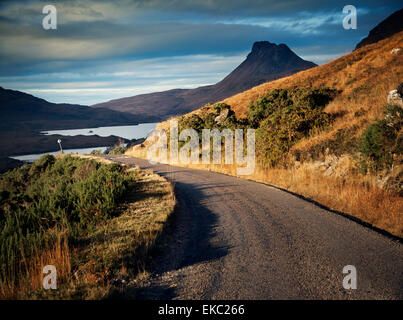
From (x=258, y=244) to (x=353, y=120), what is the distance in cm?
1012

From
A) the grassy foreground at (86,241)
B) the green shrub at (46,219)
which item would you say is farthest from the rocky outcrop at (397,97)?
the green shrub at (46,219)

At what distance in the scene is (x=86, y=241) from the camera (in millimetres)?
5422

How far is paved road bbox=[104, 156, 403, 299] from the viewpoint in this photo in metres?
3.42

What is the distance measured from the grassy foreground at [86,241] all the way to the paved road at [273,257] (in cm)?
58

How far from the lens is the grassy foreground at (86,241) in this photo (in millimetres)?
3570

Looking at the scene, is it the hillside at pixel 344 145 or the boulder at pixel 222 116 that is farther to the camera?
the boulder at pixel 222 116

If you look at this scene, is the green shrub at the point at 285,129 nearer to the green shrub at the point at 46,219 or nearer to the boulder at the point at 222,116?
the green shrub at the point at 46,219

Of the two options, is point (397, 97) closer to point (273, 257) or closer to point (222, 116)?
point (273, 257)

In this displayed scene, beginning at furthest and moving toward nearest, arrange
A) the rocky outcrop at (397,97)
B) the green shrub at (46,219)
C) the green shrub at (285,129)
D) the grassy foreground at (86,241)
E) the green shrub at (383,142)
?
the green shrub at (285,129)
the rocky outcrop at (397,97)
the green shrub at (383,142)
the green shrub at (46,219)
the grassy foreground at (86,241)

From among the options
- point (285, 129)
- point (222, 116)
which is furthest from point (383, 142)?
point (222, 116)

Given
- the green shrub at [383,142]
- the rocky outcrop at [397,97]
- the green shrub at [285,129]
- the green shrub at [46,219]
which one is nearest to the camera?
the green shrub at [46,219]

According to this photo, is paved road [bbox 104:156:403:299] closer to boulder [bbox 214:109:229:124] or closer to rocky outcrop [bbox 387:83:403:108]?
rocky outcrop [bbox 387:83:403:108]
